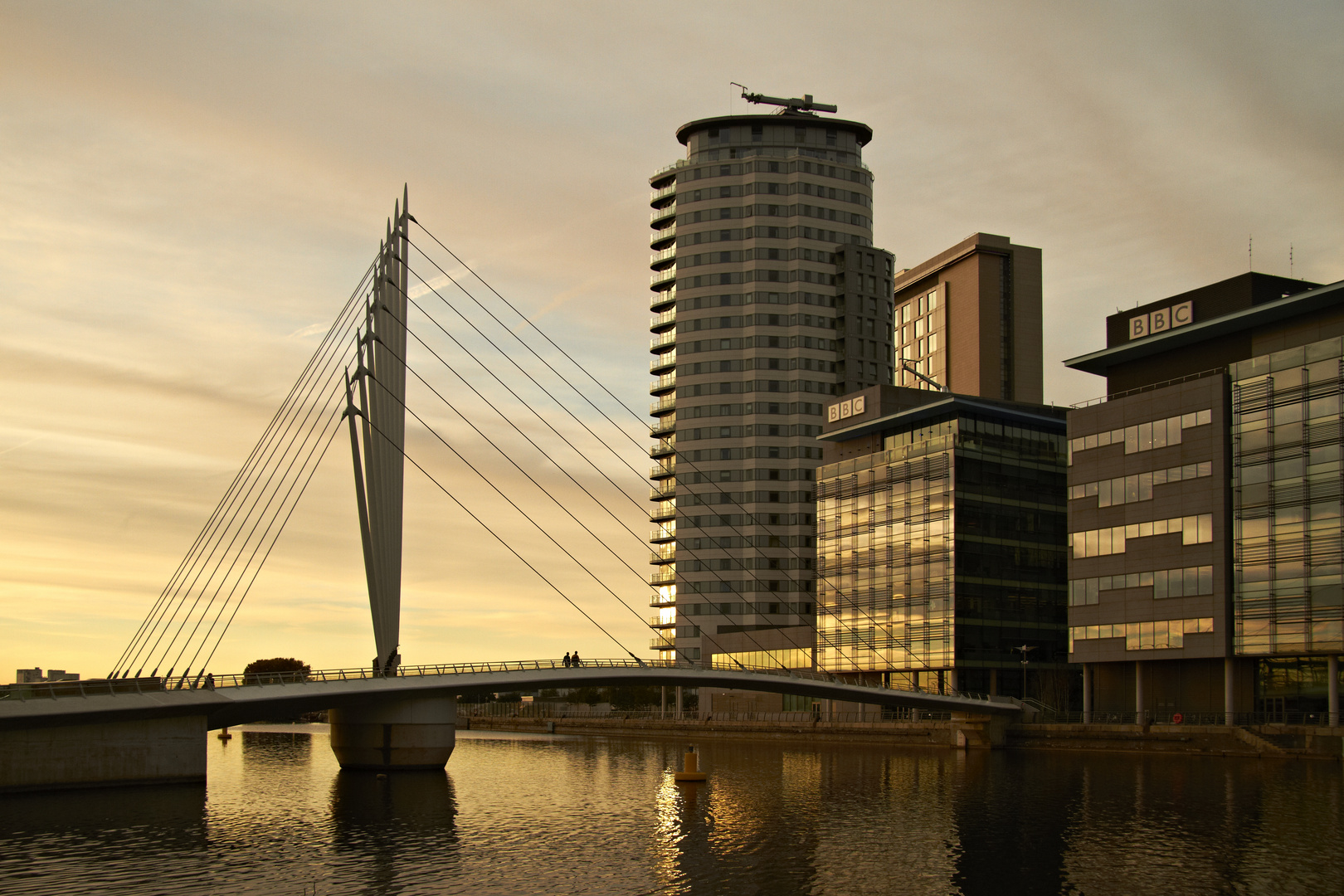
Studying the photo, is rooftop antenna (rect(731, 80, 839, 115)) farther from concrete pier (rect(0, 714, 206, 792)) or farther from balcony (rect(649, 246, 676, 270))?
concrete pier (rect(0, 714, 206, 792))

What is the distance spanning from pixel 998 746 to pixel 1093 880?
55.7m

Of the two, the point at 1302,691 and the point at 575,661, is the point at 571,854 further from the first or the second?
the point at 1302,691

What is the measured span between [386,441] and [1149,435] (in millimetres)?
56527

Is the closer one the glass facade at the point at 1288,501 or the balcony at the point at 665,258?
the glass facade at the point at 1288,501

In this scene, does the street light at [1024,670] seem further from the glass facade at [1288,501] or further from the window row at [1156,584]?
the glass facade at [1288,501]

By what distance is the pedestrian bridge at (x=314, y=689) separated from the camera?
51.4m

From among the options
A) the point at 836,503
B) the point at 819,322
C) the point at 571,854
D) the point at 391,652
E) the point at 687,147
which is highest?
the point at 687,147

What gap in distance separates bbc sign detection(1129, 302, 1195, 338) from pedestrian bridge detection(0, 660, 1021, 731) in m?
33.4

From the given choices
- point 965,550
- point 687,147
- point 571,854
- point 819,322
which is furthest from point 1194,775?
point 687,147

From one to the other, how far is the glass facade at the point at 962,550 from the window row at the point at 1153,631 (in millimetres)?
18073

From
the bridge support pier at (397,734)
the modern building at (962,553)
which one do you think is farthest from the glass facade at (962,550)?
the bridge support pier at (397,734)

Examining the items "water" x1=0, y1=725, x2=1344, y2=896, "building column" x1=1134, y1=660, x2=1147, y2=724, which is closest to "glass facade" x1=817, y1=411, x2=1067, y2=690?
"building column" x1=1134, y1=660, x2=1147, y2=724

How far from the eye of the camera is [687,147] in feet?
598

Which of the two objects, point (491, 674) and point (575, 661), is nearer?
point (491, 674)
